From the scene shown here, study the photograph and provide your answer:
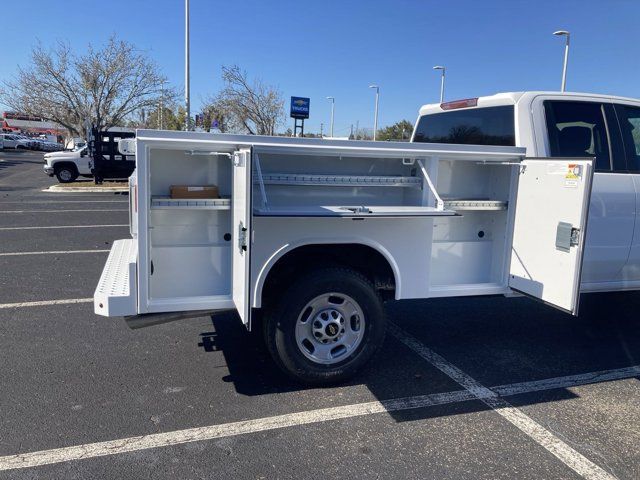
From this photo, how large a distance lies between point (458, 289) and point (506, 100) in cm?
177

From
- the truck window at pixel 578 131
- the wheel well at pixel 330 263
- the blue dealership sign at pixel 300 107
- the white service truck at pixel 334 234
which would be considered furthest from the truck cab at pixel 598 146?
the blue dealership sign at pixel 300 107

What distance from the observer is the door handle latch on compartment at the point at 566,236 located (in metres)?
3.81

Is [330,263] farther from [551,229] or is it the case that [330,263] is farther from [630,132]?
[630,132]

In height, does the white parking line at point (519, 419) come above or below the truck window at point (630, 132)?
below

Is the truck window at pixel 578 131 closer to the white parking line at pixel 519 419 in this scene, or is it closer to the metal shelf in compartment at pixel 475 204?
the metal shelf in compartment at pixel 475 204

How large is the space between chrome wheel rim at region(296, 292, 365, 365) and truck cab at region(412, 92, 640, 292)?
2030mm

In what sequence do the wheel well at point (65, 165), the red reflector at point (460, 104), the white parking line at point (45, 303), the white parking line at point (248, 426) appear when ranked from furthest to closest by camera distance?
the wheel well at point (65, 165), the white parking line at point (45, 303), the red reflector at point (460, 104), the white parking line at point (248, 426)

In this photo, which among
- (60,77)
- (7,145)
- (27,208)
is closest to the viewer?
(27,208)

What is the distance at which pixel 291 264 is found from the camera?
156 inches

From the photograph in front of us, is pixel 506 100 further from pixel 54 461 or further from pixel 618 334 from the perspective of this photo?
pixel 54 461

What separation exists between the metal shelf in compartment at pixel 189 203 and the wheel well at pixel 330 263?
578 millimetres

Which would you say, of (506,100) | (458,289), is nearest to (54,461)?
(458,289)

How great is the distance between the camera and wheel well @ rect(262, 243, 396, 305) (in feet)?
12.9

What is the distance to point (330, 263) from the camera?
396 centimetres
